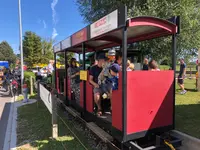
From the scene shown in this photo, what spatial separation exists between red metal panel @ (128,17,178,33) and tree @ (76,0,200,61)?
655 cm

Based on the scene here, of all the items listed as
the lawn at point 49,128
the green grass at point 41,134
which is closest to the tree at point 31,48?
the lawn at point 49,128

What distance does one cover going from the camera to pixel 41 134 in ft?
17.1

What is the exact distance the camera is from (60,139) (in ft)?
15.7

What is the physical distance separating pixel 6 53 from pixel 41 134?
8101 cm

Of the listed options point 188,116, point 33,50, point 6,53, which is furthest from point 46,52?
point 188,116

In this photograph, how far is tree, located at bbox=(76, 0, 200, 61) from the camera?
1014cm

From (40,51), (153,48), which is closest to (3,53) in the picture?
(40,51)

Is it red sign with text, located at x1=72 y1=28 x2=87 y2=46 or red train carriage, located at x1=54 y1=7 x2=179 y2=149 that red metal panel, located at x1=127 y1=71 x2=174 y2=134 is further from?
red sign with text, located at x1=72 y1=28 x2=87 y2=46

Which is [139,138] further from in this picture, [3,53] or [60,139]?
[3,53]

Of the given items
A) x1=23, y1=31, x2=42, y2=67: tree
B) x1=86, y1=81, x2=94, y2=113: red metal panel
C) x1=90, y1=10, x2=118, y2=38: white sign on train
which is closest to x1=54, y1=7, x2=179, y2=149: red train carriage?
x1=90, y1=10, x2=118, y2=38: white sign on train

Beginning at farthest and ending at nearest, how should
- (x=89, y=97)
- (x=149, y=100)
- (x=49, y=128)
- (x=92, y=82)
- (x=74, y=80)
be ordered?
(x=74, y=80) < (x=49, y=128) < (x=89, y=97) < (x=92, y=82) < (x=149, y=100)

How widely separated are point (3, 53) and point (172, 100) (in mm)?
83235

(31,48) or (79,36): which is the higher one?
(31,48)

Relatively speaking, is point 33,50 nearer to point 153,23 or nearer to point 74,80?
point 74,80
